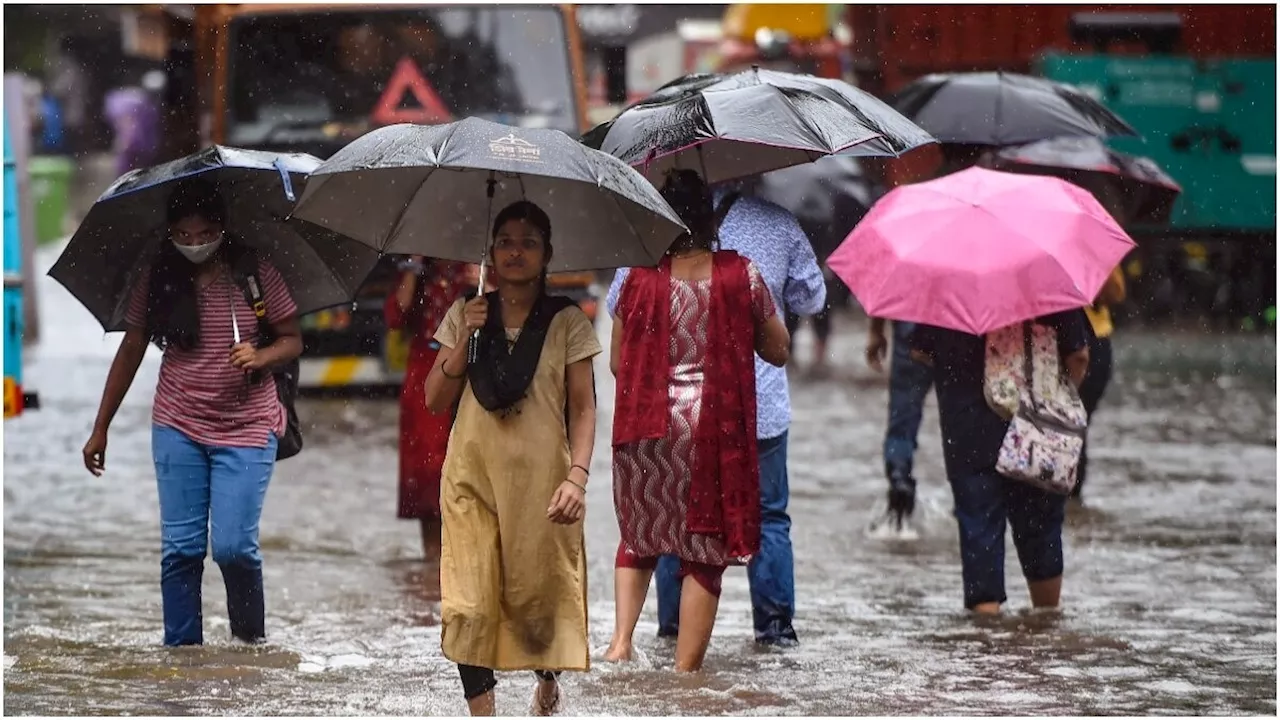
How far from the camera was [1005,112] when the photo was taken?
8.98 metres

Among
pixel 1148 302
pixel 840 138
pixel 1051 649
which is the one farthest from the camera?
pixel 1148 302

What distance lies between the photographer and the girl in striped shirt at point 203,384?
6.96 meters

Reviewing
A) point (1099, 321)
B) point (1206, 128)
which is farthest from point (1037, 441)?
point (1206, 128)

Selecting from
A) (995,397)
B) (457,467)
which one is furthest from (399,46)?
(457,467)

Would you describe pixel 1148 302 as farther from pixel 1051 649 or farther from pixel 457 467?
pixel 457 467

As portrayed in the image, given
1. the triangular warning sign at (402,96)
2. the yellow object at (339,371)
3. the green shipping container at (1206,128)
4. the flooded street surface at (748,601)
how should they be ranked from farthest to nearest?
the green shipping container at (1206,128)
the yellow object at (339,371)
the triangular warning sign at (402,96)
the flooded street surface at (748,601)

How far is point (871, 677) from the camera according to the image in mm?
7066

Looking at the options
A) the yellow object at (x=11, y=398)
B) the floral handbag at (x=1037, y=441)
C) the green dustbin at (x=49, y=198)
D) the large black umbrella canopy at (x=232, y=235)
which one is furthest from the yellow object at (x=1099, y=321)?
the green dustbin at (x=49, y=198)

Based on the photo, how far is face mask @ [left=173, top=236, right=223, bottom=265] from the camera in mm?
6906

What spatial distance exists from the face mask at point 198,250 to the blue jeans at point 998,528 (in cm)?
287

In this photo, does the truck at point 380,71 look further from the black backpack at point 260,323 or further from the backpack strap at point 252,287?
the backpack strap at point 252,287

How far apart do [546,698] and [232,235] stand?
194 cm

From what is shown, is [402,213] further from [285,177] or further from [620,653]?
[620,653]

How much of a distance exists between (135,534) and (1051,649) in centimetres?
468
